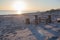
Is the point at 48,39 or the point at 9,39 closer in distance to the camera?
the point at 48,39

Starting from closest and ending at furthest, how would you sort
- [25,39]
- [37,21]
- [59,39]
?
1. [59,39]
2. [25,39]
3. [37,21]

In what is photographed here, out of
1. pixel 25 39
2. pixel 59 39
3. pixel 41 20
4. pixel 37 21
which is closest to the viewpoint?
pixel 59 39

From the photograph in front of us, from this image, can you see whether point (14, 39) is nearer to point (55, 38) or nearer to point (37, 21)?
point (55, 38)

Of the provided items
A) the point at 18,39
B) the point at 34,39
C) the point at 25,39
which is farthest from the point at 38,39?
the point at 18,39

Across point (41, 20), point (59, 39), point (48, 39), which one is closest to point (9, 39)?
point (48, 39)

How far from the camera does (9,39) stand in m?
9.94

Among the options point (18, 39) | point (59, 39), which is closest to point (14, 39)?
point (18, 39)

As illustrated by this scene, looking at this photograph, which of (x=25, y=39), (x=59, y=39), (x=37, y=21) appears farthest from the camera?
(x=37, y=21)

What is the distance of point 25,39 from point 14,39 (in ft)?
3.11

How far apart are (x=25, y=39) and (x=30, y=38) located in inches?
16.4

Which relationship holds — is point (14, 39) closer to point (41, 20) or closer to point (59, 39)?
point (59, 39)

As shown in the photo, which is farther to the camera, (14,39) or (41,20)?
(41,20)

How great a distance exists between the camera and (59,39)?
8.82m

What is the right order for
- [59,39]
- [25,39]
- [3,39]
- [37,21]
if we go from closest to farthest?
[59,39]
[25,39]
[3,39]
[37,21]
